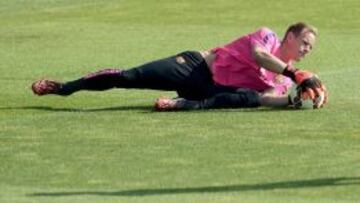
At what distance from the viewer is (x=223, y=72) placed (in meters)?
12.7

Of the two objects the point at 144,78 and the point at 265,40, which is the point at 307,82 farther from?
the point at 144,78

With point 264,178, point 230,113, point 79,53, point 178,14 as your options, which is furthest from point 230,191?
point 178,14

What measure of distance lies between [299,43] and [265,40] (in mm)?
387

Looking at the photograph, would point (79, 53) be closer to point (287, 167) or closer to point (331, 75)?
point (331, 75)

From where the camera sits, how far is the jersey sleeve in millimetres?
12477

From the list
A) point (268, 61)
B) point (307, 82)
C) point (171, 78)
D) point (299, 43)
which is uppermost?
point (299, 43)

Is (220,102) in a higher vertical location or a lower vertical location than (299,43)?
lower

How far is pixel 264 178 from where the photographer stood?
29.2 ft

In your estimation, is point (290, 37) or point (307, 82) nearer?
point (307, 82)

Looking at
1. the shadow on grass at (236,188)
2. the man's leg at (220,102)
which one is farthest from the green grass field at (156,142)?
the man's leg at (220,102)

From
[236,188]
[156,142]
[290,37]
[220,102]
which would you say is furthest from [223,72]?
[236,188]

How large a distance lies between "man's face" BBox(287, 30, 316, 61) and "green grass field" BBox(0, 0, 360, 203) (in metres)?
0.55

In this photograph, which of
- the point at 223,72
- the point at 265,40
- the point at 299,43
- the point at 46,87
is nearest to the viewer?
the point at 299,43

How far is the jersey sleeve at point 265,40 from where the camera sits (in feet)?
40.9
